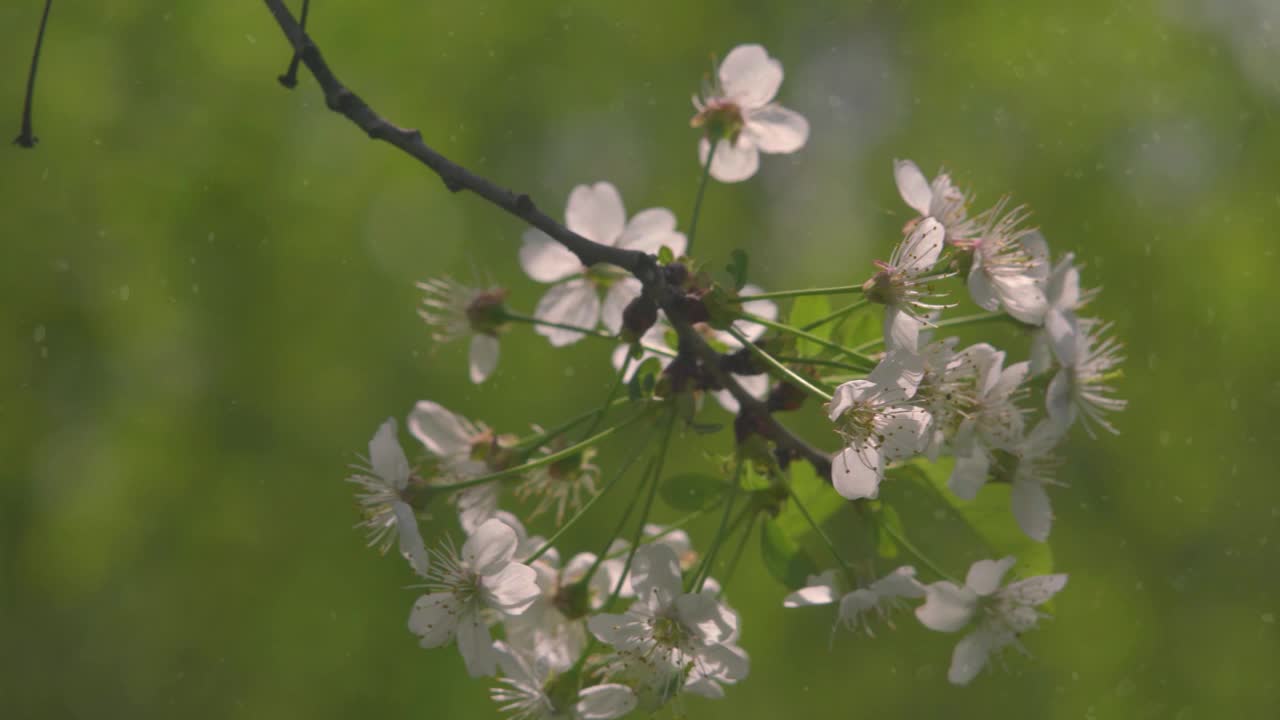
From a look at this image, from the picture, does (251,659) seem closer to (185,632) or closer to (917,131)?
(185,632)

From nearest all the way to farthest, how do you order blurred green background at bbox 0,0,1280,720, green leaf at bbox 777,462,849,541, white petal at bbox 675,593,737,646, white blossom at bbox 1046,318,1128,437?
1. white petal at bbox 675,593,737,646
2. white blossom at bbox 1046,318,1128,437
3. green leaf at bbox 777,462,849,541
4. blurred green background at bbox 0,0,1280,720

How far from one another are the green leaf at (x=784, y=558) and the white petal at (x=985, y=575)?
197 mm

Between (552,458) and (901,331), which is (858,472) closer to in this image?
(901,331)

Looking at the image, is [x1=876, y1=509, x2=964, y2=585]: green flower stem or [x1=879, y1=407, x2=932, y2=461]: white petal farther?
[x1=876, y1=509, x2=964, y2=585]: green flower stem

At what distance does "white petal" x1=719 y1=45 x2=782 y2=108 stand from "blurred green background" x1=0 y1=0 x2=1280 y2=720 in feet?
11.7

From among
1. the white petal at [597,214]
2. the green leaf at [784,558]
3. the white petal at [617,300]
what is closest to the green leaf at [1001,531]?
the green leaf at [784,558]

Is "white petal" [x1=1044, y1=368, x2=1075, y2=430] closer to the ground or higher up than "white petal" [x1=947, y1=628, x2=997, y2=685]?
higher up

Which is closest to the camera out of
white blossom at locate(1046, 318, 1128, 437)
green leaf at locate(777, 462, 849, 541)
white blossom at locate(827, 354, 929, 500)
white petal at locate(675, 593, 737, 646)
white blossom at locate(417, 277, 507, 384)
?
white blossom at locate(827, 354, 929, 500)

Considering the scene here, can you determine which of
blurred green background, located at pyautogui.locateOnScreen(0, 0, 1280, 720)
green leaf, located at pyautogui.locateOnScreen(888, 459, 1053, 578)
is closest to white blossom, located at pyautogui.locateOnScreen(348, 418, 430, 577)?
green leaf, located at pyautogui.locateOnScreen(888, 459, 1053, 578)

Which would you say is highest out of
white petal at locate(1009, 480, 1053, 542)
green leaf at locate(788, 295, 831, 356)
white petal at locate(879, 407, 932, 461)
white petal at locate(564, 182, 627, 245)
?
white petal at locate(879, 407, 932, 461)

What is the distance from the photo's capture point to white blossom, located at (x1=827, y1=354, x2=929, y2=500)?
1032 mm

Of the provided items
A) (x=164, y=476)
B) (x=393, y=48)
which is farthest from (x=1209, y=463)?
(x=164, y=476)

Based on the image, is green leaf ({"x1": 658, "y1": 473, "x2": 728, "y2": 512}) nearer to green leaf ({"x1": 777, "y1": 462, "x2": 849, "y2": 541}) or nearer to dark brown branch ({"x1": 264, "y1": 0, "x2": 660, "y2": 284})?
green leaf ({"x1": 777, "y1": 462, "x2": 849, "y2": 541})

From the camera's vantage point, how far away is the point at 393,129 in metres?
1.12
